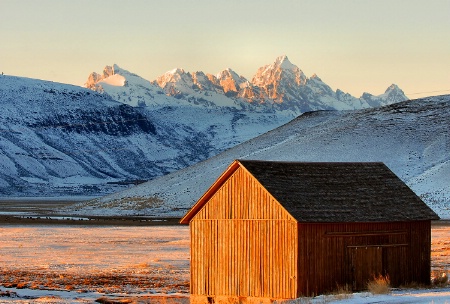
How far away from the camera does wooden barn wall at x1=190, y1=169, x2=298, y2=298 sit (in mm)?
34094

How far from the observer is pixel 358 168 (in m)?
38.9

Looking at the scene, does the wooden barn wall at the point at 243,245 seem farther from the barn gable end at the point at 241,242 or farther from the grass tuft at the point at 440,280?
the grass tuft at the point at 440,280

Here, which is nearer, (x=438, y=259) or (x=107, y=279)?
(x=107, y=279)

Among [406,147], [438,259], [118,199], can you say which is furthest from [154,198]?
[438,259]

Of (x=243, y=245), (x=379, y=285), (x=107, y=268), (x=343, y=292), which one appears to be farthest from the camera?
(x=107, y=268)

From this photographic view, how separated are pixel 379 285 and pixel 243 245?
15.6 feet

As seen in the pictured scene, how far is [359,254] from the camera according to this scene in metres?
35.9

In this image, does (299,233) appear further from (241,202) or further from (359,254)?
(359,254)

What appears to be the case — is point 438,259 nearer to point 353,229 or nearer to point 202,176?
point 353,229

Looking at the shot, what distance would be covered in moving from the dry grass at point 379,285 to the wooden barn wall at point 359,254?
1.03 ft

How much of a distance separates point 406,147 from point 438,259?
3416 inches

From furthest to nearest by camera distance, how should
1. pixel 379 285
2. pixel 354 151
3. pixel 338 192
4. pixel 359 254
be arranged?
pixel 354 151 < pixel 338 192 < pixel 359 254 < pixel 379 285

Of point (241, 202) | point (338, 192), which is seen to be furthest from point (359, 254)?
point (241, 202)

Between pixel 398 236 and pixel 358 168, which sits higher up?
pixel 358 168
